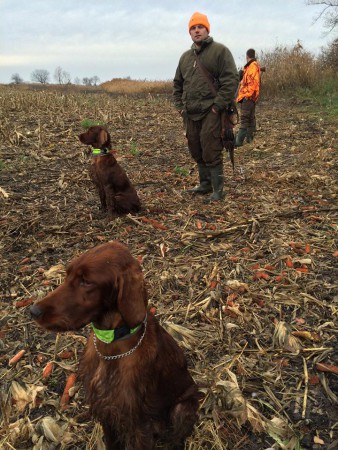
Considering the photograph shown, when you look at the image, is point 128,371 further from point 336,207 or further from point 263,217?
→ point 336,207

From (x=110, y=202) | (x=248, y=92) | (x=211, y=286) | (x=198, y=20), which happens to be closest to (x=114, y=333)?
(x=211, y=286)

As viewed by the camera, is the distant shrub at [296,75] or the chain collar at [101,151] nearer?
the chain collar at [101,151]

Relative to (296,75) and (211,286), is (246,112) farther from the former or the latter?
(296,75)

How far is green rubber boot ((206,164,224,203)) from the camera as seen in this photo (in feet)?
19.4

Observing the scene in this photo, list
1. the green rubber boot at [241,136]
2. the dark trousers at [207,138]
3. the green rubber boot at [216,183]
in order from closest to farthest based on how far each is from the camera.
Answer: the dark trousers at [207,138] → the green rubber boot at [216,183] → the green rubber boot at [241,136]

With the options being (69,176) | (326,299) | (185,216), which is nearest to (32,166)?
(69,176)

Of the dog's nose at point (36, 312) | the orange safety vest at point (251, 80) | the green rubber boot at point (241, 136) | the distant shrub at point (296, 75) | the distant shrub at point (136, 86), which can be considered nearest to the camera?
the dog's nose at point (36, 312)

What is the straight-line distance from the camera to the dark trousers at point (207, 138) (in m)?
5.52

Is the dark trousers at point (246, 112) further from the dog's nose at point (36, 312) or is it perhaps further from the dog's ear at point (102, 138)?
the dog's nose at point (36, 312)

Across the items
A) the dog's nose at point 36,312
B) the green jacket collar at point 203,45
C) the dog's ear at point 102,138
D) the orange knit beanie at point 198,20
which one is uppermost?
the orange knit beanie at point 198,20

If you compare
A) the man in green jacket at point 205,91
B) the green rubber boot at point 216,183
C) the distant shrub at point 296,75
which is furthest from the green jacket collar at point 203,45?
the distant shrub at point 296,75

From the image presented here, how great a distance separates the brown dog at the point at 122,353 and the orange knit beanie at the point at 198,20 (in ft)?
14.4

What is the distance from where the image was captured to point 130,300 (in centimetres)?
170

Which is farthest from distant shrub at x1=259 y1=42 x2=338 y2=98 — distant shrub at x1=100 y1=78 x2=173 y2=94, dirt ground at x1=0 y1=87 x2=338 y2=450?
dirt ground at x1=0 y1=87 x2=338 y2=450
